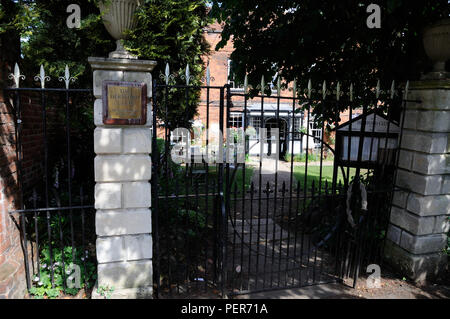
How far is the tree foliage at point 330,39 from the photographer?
4570 millimetres

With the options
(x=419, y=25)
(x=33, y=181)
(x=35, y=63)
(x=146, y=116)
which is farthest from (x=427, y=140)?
(x=35, y=63)

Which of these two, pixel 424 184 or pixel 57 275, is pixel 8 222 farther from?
pixel 424 184

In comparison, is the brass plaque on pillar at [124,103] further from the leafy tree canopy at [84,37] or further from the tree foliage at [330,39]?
the tree foliage at [330,39]

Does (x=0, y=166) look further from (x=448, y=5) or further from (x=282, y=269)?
(x=448, y=5)

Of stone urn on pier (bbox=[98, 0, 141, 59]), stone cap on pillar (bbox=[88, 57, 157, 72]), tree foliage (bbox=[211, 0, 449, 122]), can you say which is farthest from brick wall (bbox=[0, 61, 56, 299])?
tree foliage (bbox=[211, 0, 449, 122])

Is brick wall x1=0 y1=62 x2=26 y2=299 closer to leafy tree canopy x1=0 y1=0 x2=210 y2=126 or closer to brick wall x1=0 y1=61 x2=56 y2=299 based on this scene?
brick wall x1=0 y1=61 x2=56 y2=299

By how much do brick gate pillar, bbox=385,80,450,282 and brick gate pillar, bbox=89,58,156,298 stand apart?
345cm

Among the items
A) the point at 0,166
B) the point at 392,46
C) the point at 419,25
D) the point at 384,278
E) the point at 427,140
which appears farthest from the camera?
the point at 392,46

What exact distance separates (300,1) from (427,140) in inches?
109

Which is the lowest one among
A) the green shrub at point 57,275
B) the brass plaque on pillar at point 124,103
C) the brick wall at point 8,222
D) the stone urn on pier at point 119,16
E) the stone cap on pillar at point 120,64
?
the green shrub at point 57,275

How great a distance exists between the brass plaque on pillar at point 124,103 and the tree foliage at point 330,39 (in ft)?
8.24

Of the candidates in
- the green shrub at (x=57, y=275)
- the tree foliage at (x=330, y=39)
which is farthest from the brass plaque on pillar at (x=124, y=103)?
the tree foliage at (x=330, y=39)

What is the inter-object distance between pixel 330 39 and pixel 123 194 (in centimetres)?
400

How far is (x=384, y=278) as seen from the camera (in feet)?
14.4
